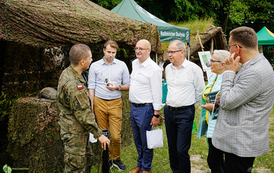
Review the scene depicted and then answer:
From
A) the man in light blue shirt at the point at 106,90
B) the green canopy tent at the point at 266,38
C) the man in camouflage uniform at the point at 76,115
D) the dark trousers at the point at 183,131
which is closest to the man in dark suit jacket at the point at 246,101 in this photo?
the dark trousers at the point at 183,131

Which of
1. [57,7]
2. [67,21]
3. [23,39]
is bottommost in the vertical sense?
[23,39]

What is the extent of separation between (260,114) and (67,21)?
10.1ft

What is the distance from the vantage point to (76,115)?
7.88 ft

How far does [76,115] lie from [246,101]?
1.64 metres

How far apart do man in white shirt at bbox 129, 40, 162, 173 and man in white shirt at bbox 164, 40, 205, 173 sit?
A: 0.76 feet

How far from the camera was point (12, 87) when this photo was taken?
3582mm

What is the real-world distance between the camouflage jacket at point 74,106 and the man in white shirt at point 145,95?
1.17 meters

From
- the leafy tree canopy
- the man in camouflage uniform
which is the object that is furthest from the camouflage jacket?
the leafy tree canopy

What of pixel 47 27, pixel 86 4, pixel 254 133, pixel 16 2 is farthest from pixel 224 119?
pixel 86 4

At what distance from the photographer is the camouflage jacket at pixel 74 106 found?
2.39 meters

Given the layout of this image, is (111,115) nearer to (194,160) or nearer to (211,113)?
(211,113)

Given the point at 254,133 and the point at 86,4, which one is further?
the point at 86,4

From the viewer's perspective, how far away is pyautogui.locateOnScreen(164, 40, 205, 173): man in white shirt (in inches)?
125

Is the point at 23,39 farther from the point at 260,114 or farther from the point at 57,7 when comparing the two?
the point at 260,114
